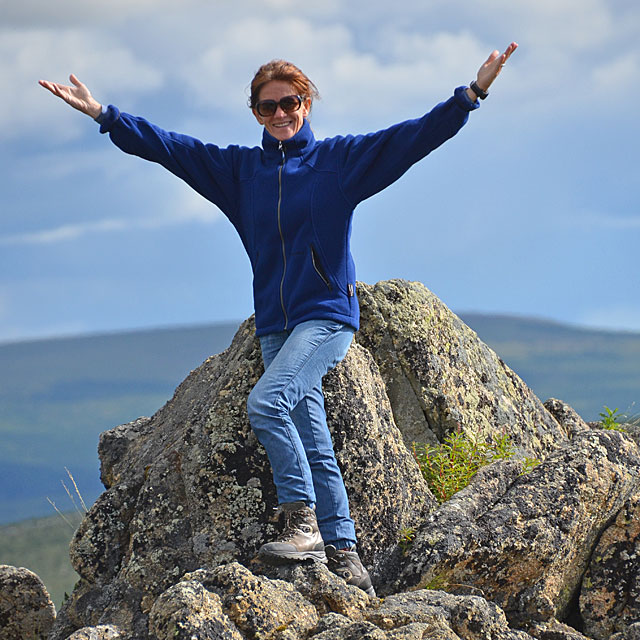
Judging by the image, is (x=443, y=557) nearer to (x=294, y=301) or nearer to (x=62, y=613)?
(x=294, y=301)

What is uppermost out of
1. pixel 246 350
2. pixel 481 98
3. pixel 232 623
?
pixel 481 98

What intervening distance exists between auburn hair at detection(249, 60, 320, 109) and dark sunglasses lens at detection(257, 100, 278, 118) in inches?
4.2

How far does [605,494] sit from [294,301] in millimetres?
3194

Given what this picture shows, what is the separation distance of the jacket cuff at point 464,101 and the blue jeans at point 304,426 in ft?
6.72

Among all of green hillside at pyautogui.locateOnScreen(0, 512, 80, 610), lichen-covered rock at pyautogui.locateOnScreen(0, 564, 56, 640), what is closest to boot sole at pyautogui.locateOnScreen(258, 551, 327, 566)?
lichen-covered rock at pyautogui.locateOnScreen(0, 564, 56, 640)

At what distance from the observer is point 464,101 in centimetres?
677

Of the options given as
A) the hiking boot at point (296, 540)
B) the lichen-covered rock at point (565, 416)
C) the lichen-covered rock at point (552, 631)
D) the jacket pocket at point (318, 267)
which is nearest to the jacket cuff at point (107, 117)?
the jacket pocket at point (318, 267)

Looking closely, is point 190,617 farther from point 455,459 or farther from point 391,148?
point 391,148

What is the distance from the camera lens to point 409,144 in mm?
7102

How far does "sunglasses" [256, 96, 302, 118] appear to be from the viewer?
736 cm

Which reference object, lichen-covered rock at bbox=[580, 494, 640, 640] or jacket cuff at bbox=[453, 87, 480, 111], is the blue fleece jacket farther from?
lichen-covered rock at bbox=[580, 494, 640, 640]

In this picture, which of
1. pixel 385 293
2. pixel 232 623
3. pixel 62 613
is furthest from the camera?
pixel 385 293

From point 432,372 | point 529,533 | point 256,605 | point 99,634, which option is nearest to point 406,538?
point 529,533

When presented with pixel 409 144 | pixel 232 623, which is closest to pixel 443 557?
pixel 232 623
